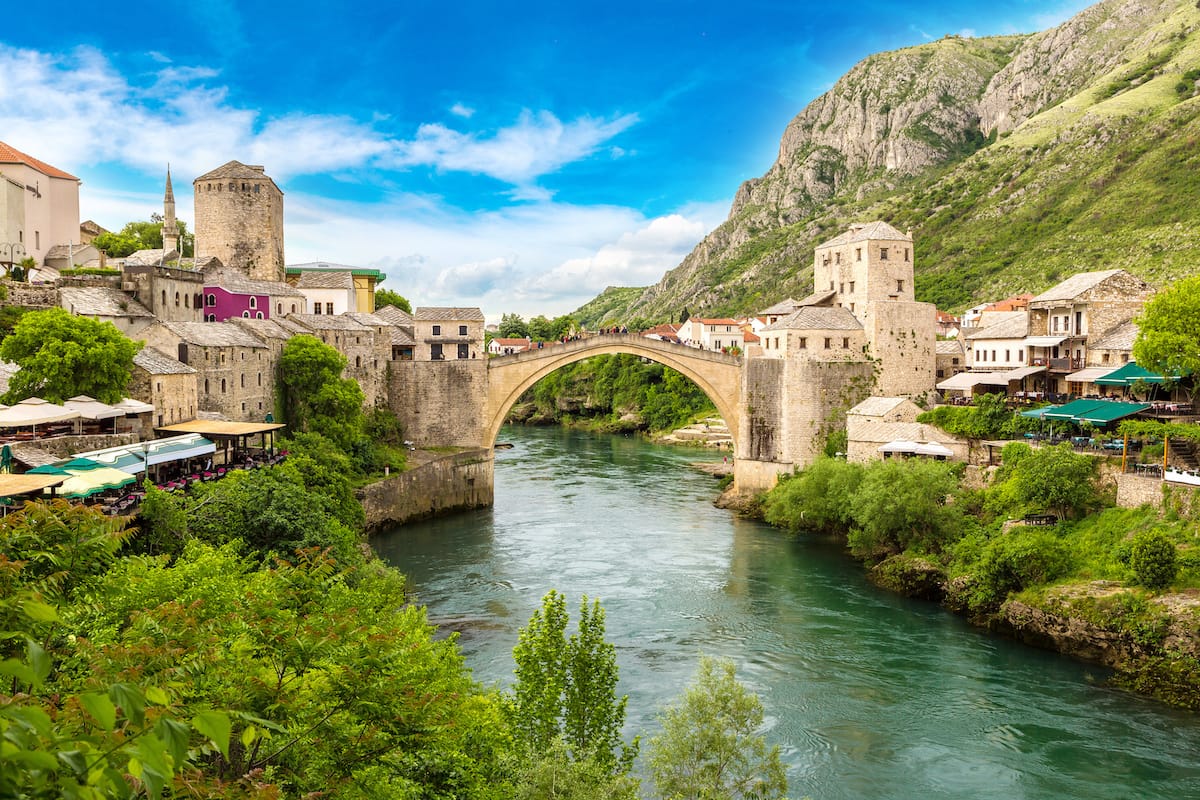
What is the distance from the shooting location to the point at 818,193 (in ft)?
461

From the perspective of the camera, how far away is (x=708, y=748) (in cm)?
1431

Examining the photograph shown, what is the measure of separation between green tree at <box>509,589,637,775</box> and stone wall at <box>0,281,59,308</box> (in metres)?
30.2

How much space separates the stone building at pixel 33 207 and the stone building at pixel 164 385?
44.9ft

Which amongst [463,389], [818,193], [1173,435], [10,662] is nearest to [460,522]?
[463,389]

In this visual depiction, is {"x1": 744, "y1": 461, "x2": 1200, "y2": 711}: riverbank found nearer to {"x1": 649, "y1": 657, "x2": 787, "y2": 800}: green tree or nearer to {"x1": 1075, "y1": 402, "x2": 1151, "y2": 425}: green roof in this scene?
{"x1": 1075, "y1": 402, "x2": 1151, "y2": 425}: green roof

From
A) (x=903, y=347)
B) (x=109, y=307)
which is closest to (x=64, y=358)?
(x=109, y=307)

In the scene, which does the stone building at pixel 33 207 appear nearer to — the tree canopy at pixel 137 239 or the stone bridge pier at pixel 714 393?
the tree canopy at pixel 137 239

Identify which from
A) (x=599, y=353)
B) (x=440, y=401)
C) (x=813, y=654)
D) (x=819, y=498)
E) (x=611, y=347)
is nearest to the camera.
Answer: (x=813, y=654)

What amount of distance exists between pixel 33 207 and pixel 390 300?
1126 inches

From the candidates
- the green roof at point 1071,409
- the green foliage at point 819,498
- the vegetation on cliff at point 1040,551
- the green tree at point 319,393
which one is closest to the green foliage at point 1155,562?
the vegetation on cliff at point 1040,551

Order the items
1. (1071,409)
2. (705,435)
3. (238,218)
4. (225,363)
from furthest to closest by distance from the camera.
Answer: (705,435) → (238,218) → (225,363) → (1071,409)

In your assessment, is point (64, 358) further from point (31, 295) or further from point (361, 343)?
point (361, 343)

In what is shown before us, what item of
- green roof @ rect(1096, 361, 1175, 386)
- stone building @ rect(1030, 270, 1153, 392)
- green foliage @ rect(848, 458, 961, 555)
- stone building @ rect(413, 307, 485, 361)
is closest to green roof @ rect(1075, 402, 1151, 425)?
green roof @ rect(1096, 361, 1175, 386)

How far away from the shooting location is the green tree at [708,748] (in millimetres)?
14016
